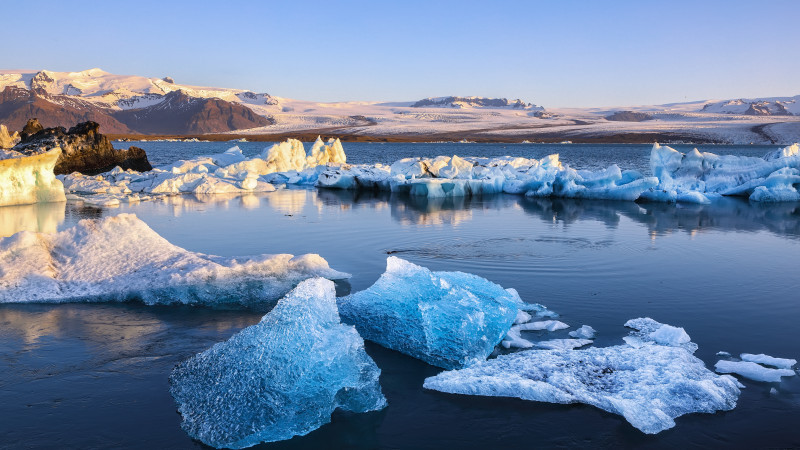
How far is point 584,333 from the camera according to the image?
5270 mm

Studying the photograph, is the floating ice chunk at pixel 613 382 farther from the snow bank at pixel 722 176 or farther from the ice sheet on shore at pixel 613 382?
the snow bank at pixel 722 176

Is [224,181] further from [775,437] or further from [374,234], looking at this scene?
[775,437]

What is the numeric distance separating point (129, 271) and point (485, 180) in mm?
16391

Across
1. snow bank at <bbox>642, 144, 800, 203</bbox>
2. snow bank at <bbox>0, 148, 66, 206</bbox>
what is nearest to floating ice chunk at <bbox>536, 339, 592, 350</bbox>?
snow bank at <bbox>642, 144, 800, 203</bbox>

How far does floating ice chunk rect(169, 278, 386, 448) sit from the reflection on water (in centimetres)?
884

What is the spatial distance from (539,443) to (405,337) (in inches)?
65.2

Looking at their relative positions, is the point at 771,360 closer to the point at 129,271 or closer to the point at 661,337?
the point at 661,337

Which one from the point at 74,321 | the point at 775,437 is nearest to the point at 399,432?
the point at 775,437

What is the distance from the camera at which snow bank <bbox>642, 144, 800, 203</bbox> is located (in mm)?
18641

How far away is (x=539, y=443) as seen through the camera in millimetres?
3430

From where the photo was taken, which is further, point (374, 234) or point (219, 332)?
point (374, 234)

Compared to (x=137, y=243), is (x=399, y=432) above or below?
below

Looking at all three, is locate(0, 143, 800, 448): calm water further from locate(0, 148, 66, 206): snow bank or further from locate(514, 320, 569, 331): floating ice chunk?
locate(0, 148, 66, 206): snow bank

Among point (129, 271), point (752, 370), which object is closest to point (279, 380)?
point (752, 370)
